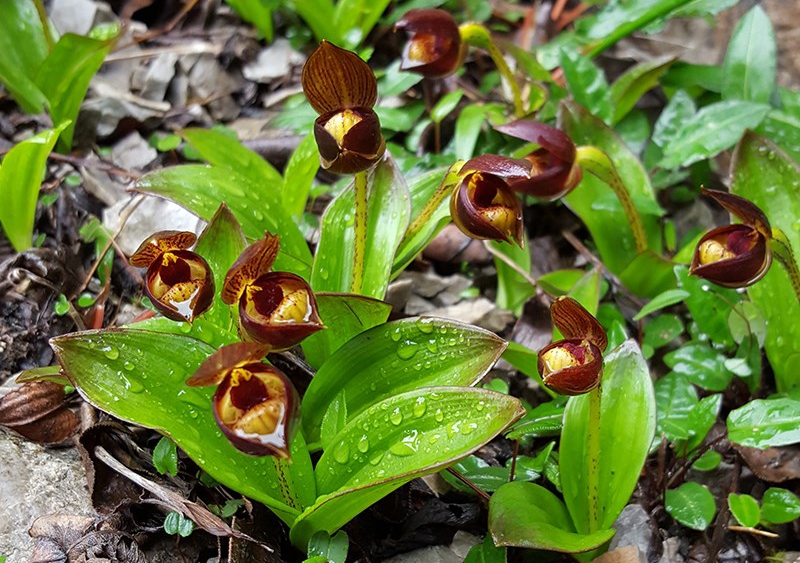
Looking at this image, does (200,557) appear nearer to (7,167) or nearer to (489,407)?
(489,407)

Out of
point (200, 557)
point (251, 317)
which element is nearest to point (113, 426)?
point (200, 557)

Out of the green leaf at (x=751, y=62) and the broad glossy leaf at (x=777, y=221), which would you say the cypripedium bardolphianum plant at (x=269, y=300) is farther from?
the green leaf at (x=751, y=62)

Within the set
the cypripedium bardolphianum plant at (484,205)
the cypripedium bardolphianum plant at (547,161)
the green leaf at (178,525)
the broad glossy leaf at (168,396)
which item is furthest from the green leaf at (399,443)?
the cypripedium bardolphianum plant at (547,161)

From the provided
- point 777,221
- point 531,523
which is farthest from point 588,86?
point 531,523

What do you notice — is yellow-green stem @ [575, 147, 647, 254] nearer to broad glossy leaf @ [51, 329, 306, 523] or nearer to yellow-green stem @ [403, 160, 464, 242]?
yellow-green stem @ [403, 160, 464, 242]

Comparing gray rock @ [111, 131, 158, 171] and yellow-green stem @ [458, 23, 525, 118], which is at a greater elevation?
yellow-green stem @ [458, 23, 525, 118]

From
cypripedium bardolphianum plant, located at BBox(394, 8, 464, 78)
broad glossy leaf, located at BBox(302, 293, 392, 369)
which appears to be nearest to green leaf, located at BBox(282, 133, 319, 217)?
cypripedium bardolphianum plant, located at BBox(394, 8, 464, 78)
